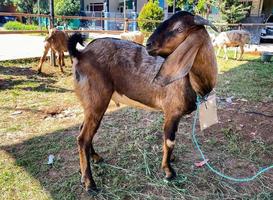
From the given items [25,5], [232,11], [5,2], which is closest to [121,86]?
[232,11]

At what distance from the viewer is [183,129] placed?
3.41m

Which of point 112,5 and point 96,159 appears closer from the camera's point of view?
point 96,159

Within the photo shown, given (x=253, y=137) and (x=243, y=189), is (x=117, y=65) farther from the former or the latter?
(x=253, y=137)

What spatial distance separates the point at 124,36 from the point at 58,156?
5.92m

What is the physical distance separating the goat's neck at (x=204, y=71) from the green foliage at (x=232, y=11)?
43.7ft

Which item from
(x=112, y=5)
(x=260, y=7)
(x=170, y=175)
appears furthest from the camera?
(x=112, y=5)

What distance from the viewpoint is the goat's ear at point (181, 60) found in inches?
66.4

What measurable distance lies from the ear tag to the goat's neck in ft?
0.46

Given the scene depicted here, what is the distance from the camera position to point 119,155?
2814mm

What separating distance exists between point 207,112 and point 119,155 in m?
1.03

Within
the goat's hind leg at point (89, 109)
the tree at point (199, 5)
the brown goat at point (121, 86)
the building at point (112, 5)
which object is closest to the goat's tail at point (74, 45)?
the brown goat at point (121, 86)

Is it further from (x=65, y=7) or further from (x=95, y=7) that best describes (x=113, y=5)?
(x=65, y=7)

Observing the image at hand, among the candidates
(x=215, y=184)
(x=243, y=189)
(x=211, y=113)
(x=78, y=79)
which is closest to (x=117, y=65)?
(x=78, y=79)

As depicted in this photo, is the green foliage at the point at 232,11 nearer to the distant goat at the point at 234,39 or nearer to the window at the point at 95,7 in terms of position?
the distant goat at the point at 234,39
